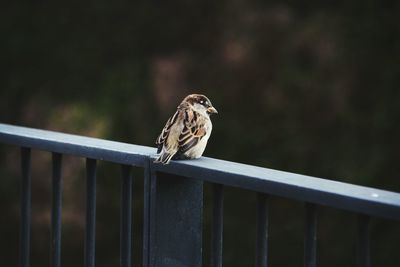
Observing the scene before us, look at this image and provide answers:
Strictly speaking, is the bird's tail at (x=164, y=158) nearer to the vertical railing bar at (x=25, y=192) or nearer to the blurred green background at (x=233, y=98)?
the vertical railing bar at (x=25, y=192)

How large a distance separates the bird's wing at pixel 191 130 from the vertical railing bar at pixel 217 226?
690 millimetres

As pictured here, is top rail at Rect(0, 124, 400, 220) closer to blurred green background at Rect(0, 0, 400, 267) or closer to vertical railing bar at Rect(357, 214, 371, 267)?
vertical railing bar at Rect(357, 214, 371, 267)

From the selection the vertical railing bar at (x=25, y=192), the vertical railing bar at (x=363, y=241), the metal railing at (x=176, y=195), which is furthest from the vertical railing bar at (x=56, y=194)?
the vertical railing bar at (x=363, y=241)

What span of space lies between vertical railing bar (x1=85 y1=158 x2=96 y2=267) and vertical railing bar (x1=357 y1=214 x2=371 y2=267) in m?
0.92

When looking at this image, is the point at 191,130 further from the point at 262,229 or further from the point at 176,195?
the point at 262,229

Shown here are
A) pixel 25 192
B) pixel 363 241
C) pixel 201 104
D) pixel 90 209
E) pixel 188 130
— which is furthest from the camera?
pixel 201 104

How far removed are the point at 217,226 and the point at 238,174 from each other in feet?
0.68

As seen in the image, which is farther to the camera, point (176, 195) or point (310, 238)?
point (176, 195)

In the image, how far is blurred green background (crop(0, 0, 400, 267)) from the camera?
949 cm

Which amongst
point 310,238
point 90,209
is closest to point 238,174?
point 310,238

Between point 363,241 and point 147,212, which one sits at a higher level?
point 363,241

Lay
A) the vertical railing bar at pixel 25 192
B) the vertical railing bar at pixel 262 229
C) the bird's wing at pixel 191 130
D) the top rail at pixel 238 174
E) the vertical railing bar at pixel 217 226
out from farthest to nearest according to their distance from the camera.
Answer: the bird's wing at pixel 191 130 < the vertical railing bar at pixel 25 192 < the vertical railing bar at pixel 217 226 < the vertical railing bar at pixel 262 229 < the top rail at pixel 238 174

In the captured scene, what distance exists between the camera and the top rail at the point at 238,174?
1927mm

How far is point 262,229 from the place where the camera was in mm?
2217
